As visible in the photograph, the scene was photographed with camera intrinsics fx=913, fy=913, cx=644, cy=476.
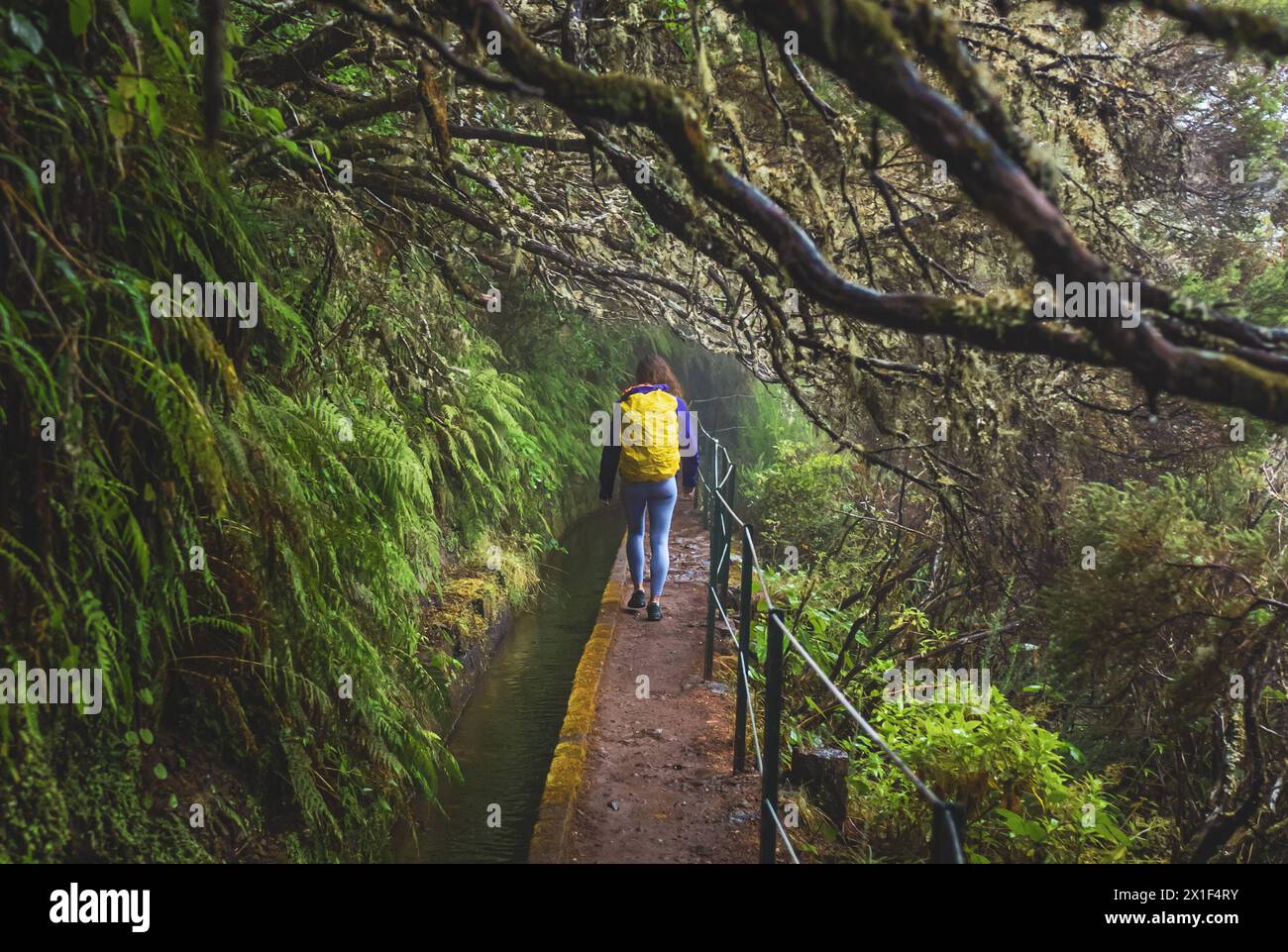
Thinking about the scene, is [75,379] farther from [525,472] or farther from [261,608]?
[525,472]

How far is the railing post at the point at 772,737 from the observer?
3.40m

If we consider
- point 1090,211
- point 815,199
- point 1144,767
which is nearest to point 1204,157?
point 1090,211

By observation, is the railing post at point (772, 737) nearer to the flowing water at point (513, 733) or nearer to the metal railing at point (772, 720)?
the metal railing at point (772, 720)

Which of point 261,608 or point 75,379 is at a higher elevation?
point 75,379

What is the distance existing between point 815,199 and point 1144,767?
3.68 m

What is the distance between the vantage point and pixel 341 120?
12.6ft

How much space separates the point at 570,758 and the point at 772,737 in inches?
69.4

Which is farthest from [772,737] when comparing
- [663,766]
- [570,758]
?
[570,758]

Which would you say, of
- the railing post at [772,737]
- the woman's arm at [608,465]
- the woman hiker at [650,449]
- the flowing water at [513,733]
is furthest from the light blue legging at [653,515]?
the railing post at [772,737]

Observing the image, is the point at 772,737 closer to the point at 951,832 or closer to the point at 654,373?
the point at 951,832

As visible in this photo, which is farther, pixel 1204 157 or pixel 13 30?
pixel 1204 157

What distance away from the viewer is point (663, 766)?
16.0 ft

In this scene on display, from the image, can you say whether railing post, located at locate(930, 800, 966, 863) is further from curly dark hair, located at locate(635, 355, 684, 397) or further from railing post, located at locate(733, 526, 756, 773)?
curly dark hair, located at locate(635, 355, 684, 397)

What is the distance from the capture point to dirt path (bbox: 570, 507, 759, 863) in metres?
4.05
